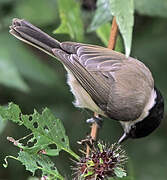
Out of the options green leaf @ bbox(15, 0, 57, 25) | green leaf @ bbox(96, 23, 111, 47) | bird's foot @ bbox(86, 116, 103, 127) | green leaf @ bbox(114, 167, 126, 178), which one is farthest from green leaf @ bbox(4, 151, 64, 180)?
green leaf @ bbox(15, 0, 57, 25)

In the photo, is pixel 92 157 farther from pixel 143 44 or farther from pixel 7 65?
pixel 143 44

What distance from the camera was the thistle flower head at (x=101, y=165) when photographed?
2488 millimetres

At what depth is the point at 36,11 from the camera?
4.14 m

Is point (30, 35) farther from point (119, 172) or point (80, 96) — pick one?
point (119, 172)

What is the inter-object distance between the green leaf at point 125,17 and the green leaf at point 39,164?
0.74 m

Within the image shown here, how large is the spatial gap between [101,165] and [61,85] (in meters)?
1.87

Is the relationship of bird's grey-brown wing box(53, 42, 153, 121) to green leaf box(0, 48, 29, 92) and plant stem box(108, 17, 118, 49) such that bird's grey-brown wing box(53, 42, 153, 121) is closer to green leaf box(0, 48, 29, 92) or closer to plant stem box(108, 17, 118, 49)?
plant stem box(108, 17, 118, 49)

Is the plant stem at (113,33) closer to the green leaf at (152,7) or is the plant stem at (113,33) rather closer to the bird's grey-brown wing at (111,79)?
the bird's grey-brown wing at (111,79)

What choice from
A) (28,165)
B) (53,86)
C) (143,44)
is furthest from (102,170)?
(143,44)

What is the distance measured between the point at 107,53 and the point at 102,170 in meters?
1.28

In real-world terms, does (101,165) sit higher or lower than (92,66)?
lower

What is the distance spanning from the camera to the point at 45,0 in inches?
Answer: 165

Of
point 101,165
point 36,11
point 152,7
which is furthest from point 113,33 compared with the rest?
point 101,165

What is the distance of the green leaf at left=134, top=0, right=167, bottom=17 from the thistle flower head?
1.45 meters
